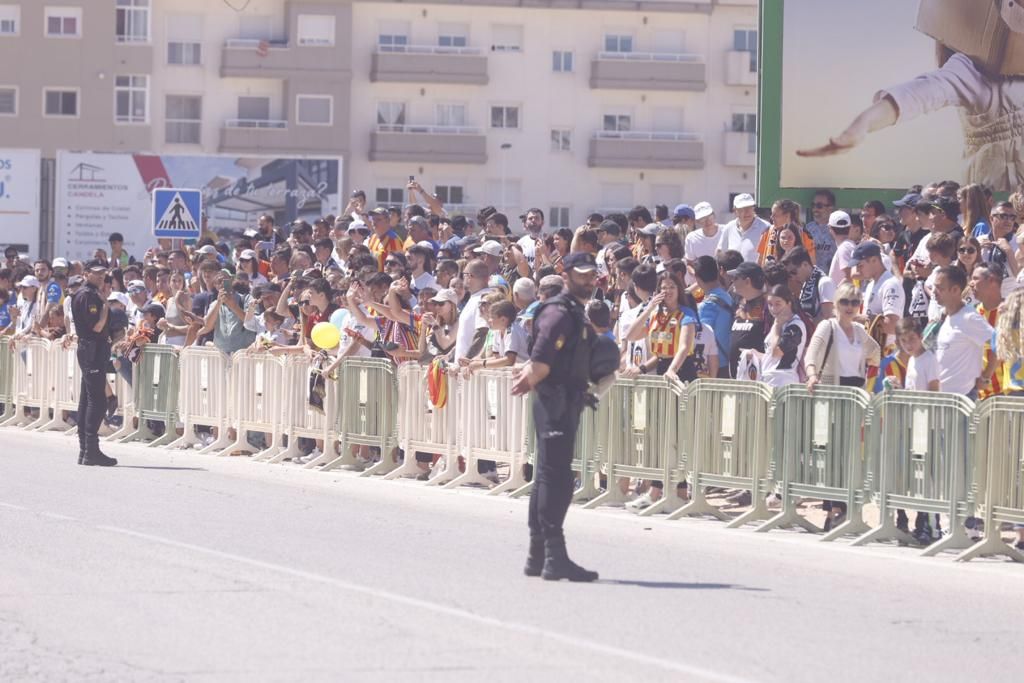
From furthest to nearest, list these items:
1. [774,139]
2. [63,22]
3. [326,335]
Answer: [63,22] < [774,139] < [326,335]

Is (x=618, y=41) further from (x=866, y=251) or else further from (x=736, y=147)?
(x=866, y=251)

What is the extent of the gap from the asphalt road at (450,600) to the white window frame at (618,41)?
181 feet

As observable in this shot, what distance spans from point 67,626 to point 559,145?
6044 centimetres

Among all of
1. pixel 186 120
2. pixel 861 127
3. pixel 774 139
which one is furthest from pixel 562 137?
pixel 861 127

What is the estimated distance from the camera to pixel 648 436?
1485 centimetres

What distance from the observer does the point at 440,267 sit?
61.3 feet

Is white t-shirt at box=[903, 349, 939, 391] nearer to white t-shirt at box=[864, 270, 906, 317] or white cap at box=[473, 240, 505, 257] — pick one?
white t-shirt at box=[864, 270, 906, 317]

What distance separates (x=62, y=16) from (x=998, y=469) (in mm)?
57361

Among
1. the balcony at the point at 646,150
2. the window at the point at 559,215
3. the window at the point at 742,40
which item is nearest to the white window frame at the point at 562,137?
the balcony at the point at 646,150

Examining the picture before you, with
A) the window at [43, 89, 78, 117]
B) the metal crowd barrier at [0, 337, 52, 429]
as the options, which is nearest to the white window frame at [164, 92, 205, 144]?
the window at [43, 89, 78, 117]

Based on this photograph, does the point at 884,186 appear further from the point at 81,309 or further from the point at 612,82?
the point at 612,82

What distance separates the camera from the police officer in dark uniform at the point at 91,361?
62.1ft

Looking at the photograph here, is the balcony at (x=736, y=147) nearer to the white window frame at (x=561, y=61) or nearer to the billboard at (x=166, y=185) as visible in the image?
the white window frame at (x=561, y=61)

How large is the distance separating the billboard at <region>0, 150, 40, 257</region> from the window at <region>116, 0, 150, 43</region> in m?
10.1
